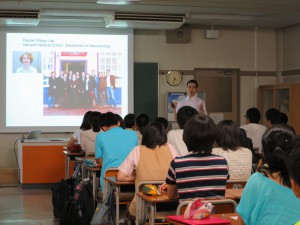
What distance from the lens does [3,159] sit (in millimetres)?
10164

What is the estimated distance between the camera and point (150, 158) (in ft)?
15.4

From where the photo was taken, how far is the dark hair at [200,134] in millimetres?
3561

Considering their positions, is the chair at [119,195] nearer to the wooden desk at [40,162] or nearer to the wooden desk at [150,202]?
the wooden desk at [150,202]

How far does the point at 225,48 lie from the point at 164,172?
22.0 feet

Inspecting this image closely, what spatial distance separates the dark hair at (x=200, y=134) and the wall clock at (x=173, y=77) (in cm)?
714

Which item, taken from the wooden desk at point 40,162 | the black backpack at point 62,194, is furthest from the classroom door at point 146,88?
the black backpack at point 62,194

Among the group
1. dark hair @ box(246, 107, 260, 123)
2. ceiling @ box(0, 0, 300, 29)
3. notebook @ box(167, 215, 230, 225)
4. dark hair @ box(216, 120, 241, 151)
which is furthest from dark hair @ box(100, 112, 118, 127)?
notebook @ box(167, 215, 230, 225)

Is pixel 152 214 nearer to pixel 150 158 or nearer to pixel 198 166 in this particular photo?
pixel 198 166

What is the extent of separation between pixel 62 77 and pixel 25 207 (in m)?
3.24

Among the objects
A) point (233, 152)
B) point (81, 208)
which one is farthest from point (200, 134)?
point (81, 208)

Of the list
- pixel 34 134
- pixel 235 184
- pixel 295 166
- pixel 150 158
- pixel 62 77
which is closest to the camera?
pixel 295 166

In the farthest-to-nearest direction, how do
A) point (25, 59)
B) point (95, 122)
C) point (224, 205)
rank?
point (25, 59), point (95, 122), point (224, 205)

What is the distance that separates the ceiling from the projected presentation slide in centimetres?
40

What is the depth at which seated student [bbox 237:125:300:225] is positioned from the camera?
2453 millimetres
